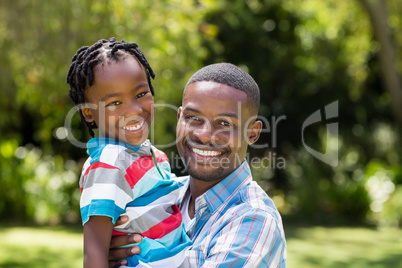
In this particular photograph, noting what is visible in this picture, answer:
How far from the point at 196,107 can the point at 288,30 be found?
1071cm

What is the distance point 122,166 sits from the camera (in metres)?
2.27

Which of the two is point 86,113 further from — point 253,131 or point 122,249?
point 253,131

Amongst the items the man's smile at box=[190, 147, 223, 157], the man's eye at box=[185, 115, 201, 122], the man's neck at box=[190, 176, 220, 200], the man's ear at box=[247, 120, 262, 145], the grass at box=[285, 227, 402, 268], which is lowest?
the grass at box=[285, 227, 402, 268]

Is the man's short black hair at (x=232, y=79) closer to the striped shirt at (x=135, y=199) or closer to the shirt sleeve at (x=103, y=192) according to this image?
the striped shirt at (x=135, y=199)

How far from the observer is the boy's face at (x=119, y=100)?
241 cm

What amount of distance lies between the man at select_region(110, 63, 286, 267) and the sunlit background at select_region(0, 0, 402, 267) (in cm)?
467

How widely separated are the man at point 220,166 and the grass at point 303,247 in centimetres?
554

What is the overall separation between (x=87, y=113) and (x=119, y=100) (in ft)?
0.68

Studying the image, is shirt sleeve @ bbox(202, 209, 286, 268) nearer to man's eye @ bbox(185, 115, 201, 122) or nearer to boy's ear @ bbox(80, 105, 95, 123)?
man's eye @ bbox(185, 115, 201, 122)

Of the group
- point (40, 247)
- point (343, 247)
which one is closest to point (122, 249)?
point (40, 247)

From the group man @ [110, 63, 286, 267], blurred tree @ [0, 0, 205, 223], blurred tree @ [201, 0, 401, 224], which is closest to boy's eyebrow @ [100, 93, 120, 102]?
man @ [110, 63, 286, 267]

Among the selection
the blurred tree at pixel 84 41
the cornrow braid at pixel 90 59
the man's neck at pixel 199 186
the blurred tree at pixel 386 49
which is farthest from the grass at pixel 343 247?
the cornrow braid at pixel 90 59

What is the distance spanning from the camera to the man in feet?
7.12

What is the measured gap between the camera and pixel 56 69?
23.6ft
